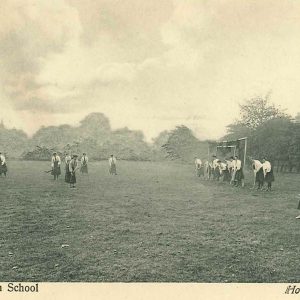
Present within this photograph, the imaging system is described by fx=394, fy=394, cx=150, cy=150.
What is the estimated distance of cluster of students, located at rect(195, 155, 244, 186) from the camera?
1231cm

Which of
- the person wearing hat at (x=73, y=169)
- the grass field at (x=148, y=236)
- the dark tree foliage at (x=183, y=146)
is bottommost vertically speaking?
the grass field at (x=148, y=236)

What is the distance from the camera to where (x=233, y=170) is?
12.8 m

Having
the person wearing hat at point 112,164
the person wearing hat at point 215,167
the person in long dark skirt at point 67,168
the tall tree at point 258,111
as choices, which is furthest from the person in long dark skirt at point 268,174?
the person wearing hat at point 112,164

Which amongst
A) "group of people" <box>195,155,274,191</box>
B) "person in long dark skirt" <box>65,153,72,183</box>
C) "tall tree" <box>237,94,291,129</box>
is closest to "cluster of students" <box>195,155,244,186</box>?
"group of people" <box>195,155,274,191</box>

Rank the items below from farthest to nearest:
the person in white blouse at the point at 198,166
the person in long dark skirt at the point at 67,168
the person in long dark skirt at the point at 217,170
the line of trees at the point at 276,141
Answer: the person in white blouse at the point at 198,166 → the person in long dark skirt at the point at 217,170 → the line of trees at the point at 276,141 → the person in long dark skirt at the point at 67,168

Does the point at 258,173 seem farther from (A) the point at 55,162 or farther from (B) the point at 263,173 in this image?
(A) the point at 55,162

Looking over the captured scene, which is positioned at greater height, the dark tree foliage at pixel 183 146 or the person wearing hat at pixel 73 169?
the dark tree foliage at pixel 183 146

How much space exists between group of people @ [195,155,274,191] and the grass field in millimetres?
Answer: 1320

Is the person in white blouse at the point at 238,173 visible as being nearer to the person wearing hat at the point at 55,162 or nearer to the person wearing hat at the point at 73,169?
the person wearing hat at the point at 73,169

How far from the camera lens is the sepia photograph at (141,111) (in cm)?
507

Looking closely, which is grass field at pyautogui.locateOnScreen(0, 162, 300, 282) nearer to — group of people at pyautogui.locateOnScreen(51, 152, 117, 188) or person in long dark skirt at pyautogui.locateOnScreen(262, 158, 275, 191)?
person in long dark skirt at pyautogui.locateOnScreen(262, 158, 275, 191)

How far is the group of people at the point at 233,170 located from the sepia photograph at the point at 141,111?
7.01 feet

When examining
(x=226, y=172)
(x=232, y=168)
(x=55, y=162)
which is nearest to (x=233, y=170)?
(x=232, y=168)
